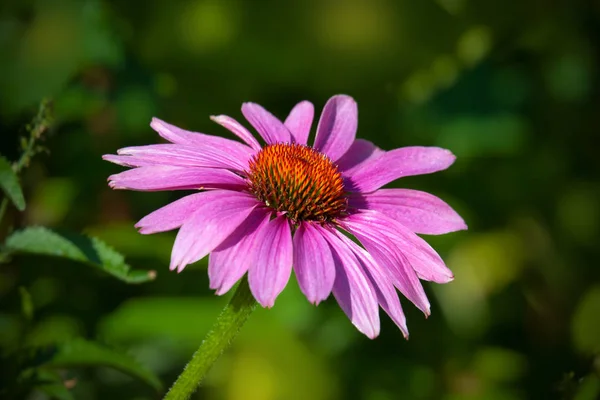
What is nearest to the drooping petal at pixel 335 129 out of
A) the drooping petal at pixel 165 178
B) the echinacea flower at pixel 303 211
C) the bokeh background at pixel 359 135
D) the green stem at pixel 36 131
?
the echinacea flower at pixel 303 211

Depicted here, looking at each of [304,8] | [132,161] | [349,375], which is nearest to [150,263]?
[349,375]

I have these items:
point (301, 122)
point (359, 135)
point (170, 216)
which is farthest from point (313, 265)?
point (359, 135)

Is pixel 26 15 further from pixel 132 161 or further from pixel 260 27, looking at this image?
pixel 132 161

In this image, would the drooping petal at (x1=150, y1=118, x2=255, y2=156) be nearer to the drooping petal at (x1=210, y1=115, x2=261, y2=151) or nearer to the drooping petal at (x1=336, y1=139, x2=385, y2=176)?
the drooping petal at (x1=210, y1=115, x2=261, y2=151)

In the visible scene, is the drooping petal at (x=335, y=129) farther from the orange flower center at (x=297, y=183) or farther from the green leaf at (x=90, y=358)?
the green leaf at (x=90, y=358)

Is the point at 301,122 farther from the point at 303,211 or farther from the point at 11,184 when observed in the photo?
the point at 11,184

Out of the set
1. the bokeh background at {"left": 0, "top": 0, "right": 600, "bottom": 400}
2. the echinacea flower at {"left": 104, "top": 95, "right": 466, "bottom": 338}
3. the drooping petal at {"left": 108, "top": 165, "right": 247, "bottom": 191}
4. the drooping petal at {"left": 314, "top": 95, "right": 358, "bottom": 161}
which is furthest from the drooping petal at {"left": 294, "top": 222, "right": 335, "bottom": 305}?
the bokeh background at {"left": 0, "top": 0, "right": 600, "bottom": 400}
